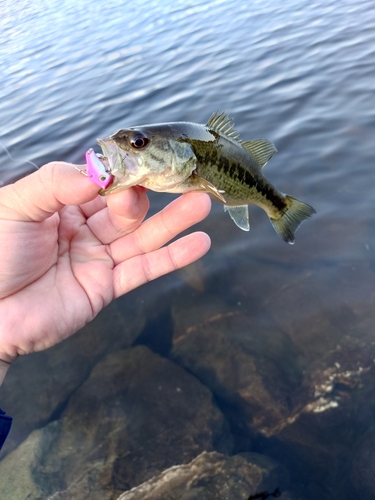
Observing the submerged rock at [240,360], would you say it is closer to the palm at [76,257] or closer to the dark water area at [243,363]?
the dark water area at [243,363]

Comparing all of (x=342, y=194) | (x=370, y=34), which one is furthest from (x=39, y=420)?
(x=370, y=34)

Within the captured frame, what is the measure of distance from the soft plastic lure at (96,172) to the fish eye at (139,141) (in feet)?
1.06

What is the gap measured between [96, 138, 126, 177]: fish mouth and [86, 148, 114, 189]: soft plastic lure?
0.25 ft

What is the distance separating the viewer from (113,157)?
7.89ft

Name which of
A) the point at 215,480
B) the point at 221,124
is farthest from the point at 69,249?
the point at 215,480

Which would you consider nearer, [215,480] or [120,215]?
[120,215]

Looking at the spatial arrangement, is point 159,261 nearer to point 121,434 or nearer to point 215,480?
point 121,434

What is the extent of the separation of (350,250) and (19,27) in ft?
83.7

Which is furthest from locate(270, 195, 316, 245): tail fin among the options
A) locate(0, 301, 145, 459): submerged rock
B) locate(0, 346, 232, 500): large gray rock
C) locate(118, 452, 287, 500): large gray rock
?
locate(0, 301, 145, 459): submerged rock

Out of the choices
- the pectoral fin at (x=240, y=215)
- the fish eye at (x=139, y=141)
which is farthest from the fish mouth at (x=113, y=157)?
the pectoral fin at (x=240, y=215)

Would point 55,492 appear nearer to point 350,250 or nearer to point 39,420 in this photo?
point 39,420

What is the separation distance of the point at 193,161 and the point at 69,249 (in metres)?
1.34

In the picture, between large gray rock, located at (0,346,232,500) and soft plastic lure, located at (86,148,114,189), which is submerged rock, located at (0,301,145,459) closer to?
large gray rock, located at (0,346,232,500)

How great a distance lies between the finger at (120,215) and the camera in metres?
2.52
